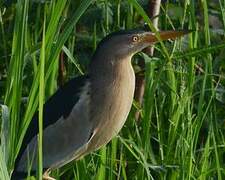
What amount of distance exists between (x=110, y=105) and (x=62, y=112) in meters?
0.21

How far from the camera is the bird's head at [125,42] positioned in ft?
12.7

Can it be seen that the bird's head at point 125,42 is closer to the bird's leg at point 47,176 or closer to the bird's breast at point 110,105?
the bird's breast at point 110,105

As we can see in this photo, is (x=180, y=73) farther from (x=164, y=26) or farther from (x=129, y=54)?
(x=164, y=26)

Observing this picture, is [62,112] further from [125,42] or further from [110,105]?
[125,42]

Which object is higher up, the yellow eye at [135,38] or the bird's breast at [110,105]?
the yellow eye at [135,38]

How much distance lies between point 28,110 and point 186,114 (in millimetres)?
987

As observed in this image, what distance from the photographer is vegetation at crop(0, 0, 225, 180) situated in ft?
9.75

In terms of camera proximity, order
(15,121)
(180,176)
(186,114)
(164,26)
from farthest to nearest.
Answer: (164,26)
(186,114)
(180,176)
(15,121)

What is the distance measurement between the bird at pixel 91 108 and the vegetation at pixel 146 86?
2.7 inches

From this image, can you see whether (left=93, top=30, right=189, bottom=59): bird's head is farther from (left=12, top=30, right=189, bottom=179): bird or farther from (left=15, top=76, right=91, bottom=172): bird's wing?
(left=15, top=76, right=91, bottom=172): bird's wing

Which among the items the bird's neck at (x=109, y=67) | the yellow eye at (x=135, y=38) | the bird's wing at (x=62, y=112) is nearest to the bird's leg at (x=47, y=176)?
the bird's wing at (x=62, y=112)

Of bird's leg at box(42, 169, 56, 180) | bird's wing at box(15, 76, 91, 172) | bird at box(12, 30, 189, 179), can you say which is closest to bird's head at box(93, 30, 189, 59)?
bird at box(12, 30, 189, 179)

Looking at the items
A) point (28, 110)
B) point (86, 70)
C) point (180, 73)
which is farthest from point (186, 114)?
point (28, 110)

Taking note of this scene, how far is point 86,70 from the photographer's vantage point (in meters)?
4.32
